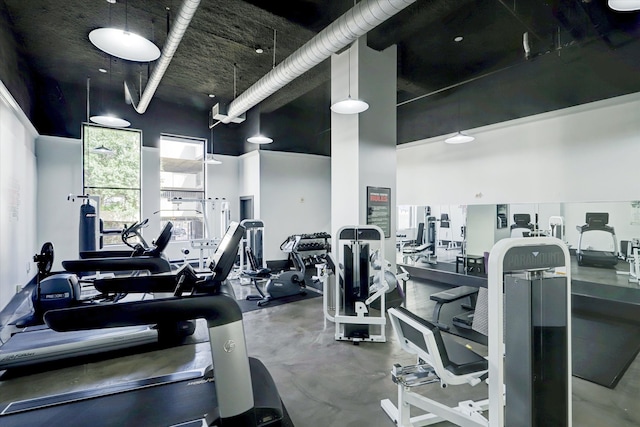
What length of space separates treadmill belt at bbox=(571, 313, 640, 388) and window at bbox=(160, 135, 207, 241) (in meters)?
7.76

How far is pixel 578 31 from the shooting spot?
3.78 metres

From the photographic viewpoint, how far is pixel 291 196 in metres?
8.71

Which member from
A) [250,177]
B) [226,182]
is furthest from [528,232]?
[226,182]

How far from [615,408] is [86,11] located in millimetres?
7082

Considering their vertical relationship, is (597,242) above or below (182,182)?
below

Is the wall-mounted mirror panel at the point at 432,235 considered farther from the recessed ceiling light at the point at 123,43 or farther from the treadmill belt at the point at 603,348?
the recessed ceiling light at the point at 123,43

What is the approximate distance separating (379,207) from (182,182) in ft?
19.3

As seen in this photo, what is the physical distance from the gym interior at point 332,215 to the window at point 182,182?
0.06m

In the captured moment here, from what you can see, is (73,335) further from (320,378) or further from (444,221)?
(444,221)

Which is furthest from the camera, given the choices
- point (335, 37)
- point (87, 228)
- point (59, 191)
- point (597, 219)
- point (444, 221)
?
point (444, 221)

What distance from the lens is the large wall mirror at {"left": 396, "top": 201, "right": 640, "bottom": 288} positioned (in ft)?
16.0

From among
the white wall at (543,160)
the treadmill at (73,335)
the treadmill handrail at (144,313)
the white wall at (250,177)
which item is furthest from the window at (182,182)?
the treadmill handrail at (144,313)

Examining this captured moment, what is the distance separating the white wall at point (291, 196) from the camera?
832 cm

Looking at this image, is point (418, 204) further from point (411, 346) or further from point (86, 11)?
point (86, 11)
